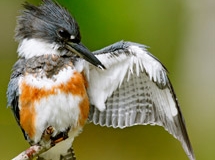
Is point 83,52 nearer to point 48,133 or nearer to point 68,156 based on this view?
point 48,133

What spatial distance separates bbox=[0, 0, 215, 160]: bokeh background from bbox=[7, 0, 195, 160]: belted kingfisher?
0.91 m

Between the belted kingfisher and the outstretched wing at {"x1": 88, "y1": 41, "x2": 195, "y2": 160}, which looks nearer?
the belted kingfisher

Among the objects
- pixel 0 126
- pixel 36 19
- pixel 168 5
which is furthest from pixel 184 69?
pixel 36 19

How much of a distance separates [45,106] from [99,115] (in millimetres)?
476

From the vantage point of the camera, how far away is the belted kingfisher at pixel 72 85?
218 inches

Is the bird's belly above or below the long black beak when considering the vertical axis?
below

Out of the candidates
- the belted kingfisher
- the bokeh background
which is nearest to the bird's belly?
the belted kingfisher

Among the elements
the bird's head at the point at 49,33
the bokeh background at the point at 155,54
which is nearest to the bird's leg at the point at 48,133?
the bird's head at the point at 49,33

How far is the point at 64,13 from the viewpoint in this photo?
5.62m

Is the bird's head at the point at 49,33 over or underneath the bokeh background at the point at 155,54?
over

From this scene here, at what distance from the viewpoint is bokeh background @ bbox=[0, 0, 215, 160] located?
6.89 m

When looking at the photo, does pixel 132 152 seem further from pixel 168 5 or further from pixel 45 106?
pixel 45 106

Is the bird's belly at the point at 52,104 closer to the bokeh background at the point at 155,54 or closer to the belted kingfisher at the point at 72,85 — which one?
the belted kingfisher at the point at 72,85

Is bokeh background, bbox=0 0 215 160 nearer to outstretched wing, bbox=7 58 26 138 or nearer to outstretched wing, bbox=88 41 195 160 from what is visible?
outstretched wing, bbox=88 41 195 160
